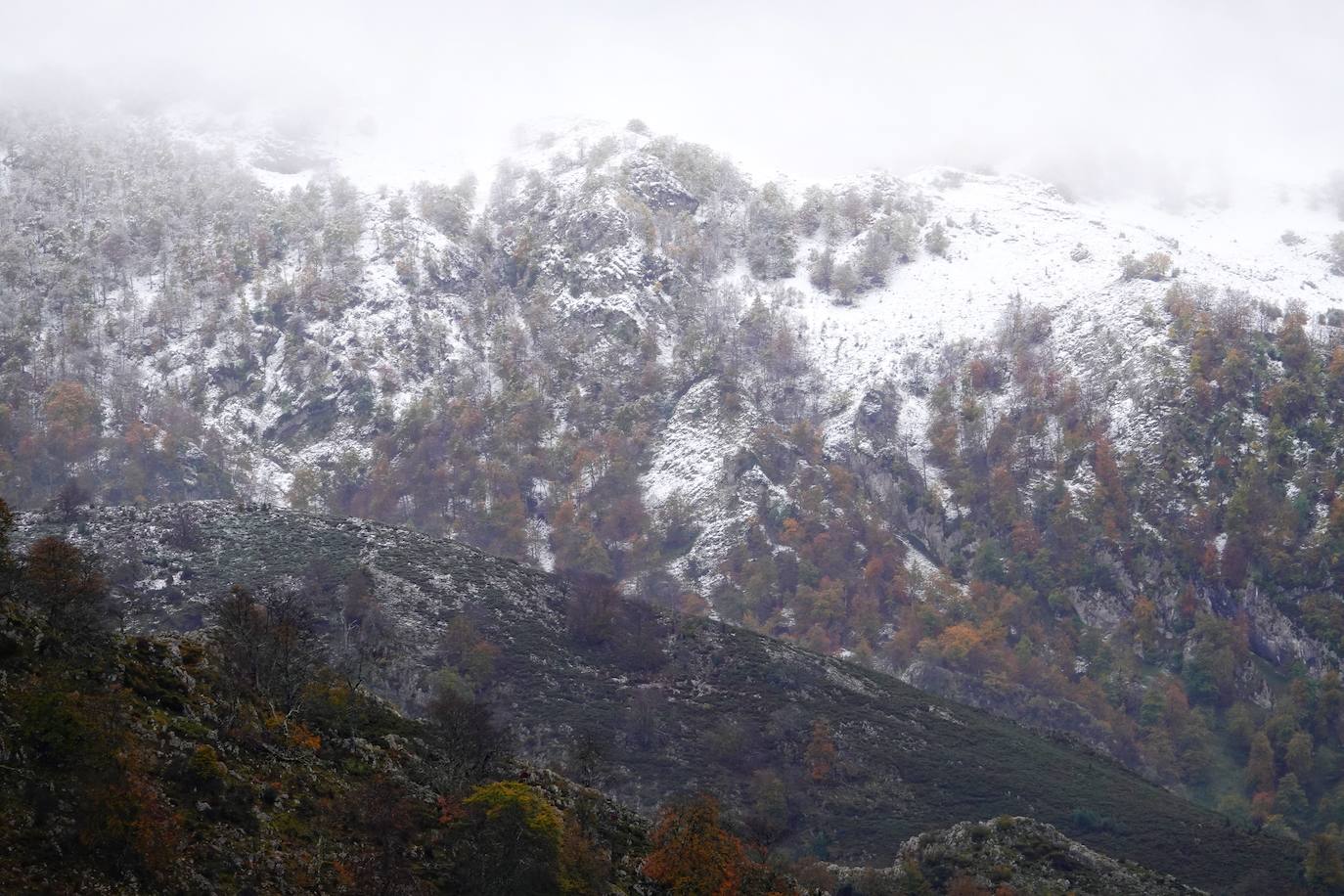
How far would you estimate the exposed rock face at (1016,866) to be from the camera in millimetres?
87500

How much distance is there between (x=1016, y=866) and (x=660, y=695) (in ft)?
141

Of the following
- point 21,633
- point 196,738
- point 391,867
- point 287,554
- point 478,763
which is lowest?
point 287,554

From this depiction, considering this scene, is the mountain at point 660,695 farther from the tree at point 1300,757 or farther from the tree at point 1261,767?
the tree at point 1300,757

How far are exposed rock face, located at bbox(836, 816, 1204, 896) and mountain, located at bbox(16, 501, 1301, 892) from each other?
8853 mm

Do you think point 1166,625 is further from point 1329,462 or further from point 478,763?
point 478,763

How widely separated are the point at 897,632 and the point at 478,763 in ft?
465

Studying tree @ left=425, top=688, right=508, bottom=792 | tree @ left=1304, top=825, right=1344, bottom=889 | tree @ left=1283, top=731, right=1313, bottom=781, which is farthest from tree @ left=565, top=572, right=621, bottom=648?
tree @ left=1283, top=731, right=1313, bottom=781

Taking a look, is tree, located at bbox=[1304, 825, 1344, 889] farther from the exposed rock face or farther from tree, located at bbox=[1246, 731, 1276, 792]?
tree, located at bbox=[1246, 731, 1276, 792]

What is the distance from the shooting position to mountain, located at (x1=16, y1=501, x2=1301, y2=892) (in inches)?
4272

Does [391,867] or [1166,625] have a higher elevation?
[391,867]

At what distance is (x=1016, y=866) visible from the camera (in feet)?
297

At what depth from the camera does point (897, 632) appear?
630 feet

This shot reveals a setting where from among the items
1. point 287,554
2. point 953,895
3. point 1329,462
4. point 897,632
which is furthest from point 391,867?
point 1329,462

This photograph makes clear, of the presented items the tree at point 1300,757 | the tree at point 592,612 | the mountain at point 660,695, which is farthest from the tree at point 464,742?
the tree at point 1300,757
